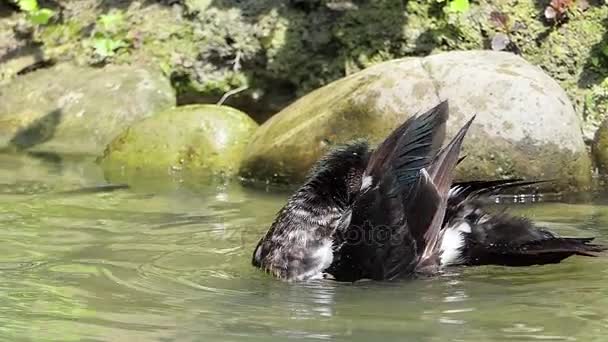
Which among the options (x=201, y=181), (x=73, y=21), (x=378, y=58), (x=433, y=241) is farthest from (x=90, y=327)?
(x=73, y=21)

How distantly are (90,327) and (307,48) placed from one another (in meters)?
5.12

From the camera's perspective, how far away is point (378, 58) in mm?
7793

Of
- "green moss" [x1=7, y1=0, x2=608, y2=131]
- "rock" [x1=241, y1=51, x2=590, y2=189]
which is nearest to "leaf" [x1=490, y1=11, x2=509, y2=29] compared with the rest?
"green moss" [x1=7, y1=0, x2=608, y2=131]

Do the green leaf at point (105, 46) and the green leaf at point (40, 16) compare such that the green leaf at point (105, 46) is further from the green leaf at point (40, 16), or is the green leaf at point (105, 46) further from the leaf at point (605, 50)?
the leaf at point (605, 50)

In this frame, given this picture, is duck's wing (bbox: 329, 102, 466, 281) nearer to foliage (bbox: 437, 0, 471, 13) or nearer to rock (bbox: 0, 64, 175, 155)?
foliage (bbox: 437, 0, 471, 13)

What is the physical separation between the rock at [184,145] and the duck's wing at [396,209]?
3203 millimetres

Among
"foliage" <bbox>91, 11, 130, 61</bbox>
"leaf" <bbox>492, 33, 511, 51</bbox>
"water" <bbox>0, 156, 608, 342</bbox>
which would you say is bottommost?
"water" <bbox>0, 156, 608, 342</bbox>

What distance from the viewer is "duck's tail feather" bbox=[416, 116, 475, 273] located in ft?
12.8

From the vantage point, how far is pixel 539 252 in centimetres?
402

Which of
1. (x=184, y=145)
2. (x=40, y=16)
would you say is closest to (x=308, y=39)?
(x=184, y=145)

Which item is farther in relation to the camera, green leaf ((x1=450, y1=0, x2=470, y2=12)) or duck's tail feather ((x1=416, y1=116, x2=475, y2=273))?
green leaf ((x1=450, y1=0, x2=470, y2=12))

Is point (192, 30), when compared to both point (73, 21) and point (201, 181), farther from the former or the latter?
point (201, 181)

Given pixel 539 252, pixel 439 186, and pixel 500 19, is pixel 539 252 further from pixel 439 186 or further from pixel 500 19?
pixel 500 19

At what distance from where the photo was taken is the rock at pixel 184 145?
7129 mm
